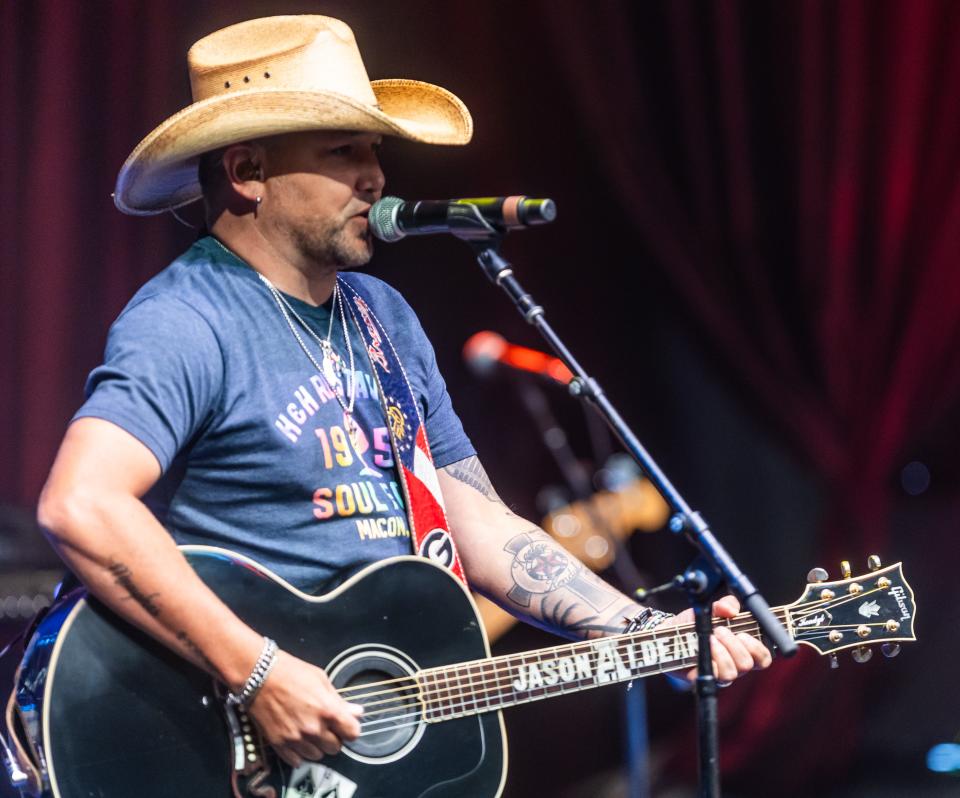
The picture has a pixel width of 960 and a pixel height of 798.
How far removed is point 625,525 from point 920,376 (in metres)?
1.36

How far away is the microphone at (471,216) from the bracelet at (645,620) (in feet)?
2.98

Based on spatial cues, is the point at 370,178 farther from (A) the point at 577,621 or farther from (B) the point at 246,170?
(A) the point at 577,621

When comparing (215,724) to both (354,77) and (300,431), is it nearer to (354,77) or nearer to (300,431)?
(300,431)

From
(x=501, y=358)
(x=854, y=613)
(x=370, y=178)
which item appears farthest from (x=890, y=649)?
(x=501, y=358)

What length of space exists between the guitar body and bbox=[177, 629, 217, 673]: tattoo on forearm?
5cm

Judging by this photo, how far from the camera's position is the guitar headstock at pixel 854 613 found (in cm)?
265

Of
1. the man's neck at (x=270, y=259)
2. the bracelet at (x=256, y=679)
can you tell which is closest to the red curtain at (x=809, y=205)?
the man's neck at (x=270, y=259)

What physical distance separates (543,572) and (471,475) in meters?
0.31

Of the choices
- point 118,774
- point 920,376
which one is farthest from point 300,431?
point 920,376

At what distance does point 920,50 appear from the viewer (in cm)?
511

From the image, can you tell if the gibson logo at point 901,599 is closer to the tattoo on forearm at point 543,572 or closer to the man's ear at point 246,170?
the tattoo on forearm at point 543,572

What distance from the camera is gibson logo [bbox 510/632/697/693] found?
8.39ft

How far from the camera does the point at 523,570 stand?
2908 millimetres

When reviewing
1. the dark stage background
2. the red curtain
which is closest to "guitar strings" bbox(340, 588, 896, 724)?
the dark stage background
